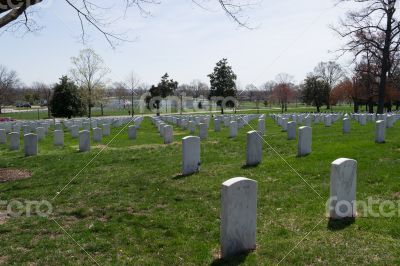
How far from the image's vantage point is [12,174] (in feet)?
38.8

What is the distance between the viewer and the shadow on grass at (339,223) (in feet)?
19.2

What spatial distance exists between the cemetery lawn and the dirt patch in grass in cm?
31

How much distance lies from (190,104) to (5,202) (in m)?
82.9

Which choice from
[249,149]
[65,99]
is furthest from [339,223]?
[65,99]

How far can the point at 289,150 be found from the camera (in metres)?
13.8

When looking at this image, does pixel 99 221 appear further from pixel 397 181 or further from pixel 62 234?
pixel 397 181

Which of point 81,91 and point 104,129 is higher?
point 81,91

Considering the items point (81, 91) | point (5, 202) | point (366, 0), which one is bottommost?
point (5, 202)

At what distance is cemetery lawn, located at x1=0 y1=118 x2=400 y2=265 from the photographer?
520 centimetres

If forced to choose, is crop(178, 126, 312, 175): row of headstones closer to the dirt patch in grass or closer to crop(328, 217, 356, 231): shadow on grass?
the dirt patch in grass

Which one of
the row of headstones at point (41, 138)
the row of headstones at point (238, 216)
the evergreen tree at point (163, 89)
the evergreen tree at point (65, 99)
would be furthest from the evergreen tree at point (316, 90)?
the row of headstones at point (238, 216)

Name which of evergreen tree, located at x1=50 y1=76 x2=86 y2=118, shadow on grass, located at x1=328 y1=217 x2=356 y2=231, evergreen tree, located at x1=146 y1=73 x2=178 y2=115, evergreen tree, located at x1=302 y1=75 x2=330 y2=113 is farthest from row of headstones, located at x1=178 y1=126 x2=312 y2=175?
evergreen tree, located at x1=302 y1=75 x2=330 y2=113

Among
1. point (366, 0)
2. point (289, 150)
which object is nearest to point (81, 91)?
point (366, 0)

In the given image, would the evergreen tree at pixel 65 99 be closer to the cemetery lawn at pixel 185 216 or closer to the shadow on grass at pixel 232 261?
the cemetery lawn at pixel 185 216
